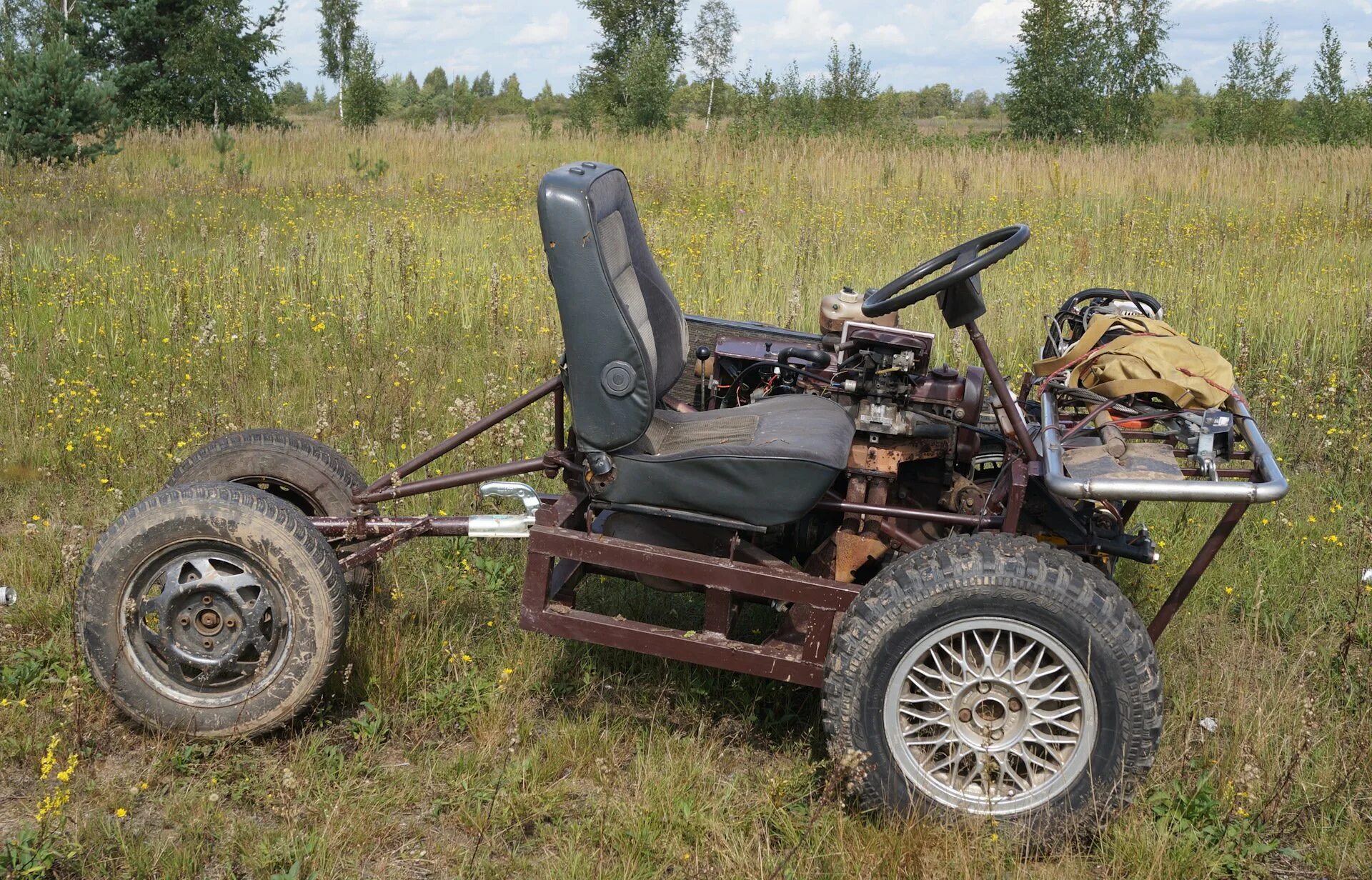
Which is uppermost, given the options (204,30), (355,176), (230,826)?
(204,30)

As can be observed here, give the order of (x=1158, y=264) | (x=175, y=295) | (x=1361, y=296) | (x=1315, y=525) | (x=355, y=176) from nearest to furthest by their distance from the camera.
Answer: (x=1315, y=525), (x=175, y=295), (x=1361, y=296), (x=1158, y=264), (x=355, y=176)

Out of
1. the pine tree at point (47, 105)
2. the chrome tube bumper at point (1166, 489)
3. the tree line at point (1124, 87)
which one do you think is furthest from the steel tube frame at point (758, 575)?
the tree line at point (1124, 87)

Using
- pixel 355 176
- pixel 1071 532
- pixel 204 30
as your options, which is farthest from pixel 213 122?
pixel 1071 532

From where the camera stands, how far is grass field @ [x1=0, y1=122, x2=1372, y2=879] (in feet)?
9.80

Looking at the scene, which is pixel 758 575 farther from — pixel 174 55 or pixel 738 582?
pixel 174 55

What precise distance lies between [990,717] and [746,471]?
0.95 meters

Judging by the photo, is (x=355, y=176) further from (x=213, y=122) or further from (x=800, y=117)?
(x=213, y=122)

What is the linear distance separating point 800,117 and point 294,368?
59.5ft

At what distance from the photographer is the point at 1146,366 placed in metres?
3.17

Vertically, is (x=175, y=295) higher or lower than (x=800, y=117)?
lower

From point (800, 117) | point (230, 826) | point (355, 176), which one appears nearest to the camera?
point (230, 826)

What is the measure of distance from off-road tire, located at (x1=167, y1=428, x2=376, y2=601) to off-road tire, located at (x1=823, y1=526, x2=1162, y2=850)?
1.91 m

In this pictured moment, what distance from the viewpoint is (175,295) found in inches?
283

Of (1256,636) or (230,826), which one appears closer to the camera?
(230,826)
